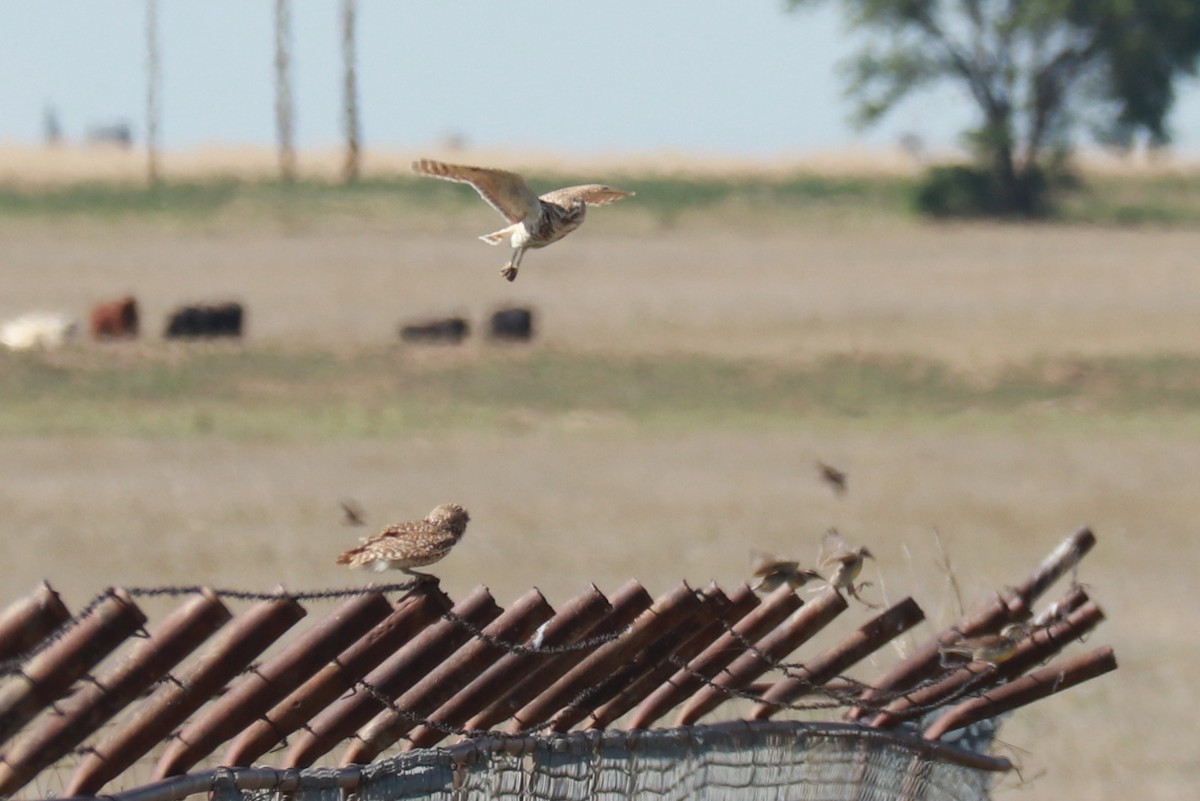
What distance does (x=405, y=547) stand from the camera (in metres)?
5.04

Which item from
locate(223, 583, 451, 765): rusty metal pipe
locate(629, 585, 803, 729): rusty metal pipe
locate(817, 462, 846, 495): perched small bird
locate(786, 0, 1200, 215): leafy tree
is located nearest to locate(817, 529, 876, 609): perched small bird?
locate(629, 585, 803, 729): rusty metal pipe

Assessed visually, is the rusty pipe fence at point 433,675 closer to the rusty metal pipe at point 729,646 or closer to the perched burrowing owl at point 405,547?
the rusty metal pipe at point 729,646

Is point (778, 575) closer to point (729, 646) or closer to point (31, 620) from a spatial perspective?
point (729, 646)

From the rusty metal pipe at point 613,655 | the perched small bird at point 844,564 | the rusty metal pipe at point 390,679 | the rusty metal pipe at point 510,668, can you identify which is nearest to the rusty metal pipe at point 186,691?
the rusty metal pipe at point 390,679

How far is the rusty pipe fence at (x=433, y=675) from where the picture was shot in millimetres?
3812

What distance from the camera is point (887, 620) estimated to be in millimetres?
5723

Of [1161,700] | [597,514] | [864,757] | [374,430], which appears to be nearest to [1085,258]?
[374,430]

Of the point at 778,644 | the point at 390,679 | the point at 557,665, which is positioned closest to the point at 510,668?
the point at 557,665

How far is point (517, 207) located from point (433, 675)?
3.36 ft

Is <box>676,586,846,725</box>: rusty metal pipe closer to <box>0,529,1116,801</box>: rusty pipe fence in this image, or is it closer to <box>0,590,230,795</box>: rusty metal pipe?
<box>0,529,1116,801</box>: rusty pipe fence

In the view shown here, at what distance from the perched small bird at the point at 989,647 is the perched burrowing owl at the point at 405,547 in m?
1.39

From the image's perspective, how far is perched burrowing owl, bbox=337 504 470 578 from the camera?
5020mm

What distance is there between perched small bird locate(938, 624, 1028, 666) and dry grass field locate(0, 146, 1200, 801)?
0.51m

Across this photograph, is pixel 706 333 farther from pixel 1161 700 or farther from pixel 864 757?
pixel 864 757
